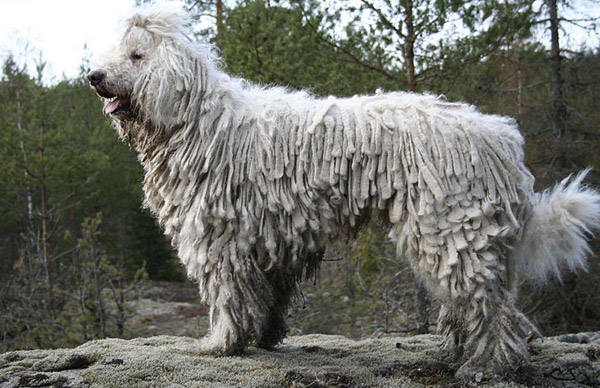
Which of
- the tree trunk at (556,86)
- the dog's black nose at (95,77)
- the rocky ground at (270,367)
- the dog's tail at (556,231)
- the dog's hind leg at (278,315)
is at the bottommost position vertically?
the rocky ground at (270,367)

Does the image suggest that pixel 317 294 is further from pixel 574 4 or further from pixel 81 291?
pixel 574 4

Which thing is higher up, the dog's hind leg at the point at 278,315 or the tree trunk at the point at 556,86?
the tree trunk at the point at 556,86

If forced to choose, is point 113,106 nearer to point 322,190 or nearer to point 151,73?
point 151,73

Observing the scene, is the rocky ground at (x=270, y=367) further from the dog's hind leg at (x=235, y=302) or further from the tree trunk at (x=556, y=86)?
the tree trunk at (x=556, y=86)

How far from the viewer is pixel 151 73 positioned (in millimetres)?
4148

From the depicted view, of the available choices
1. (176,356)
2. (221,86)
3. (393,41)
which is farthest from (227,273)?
(393,41)

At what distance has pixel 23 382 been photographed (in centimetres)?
354

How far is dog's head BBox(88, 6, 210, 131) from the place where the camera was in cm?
412

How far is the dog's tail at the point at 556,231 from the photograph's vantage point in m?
3.85

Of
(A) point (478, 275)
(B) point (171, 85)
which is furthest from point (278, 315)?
(B) point (171, 85)

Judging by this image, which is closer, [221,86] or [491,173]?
[491,173]

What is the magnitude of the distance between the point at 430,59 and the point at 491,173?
5105 mm

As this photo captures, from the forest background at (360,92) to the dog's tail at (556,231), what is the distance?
103 inches

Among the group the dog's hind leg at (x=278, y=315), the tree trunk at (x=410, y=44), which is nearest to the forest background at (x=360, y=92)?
the tree trunk at (x=410, y=44)
